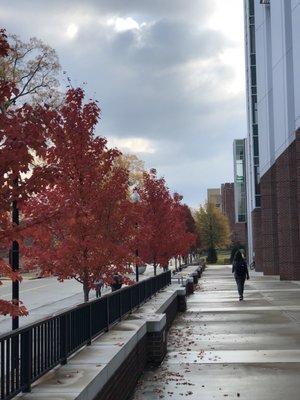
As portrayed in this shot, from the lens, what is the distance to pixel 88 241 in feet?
35.2

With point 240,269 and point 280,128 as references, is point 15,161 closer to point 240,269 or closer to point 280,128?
point 240,269

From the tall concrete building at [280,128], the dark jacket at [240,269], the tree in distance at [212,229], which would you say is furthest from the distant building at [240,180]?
the dark jacket at [240,269]

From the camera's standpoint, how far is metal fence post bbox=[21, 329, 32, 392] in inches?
217

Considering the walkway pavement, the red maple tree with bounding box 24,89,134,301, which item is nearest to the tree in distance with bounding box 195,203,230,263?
the walkway pavement

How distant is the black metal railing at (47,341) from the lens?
5250 mm

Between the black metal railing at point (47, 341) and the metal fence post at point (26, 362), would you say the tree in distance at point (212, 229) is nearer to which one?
the black metal railing at point (47, 341)

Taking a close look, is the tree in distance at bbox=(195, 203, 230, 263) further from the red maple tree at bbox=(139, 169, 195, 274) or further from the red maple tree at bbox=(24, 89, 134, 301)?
the red maple tree at bbox=(24, 89, 134, 301)

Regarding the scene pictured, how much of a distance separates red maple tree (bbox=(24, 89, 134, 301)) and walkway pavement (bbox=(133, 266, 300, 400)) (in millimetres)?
2163

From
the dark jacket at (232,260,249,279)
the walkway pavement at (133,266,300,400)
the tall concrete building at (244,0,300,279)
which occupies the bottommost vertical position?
the walkway pavement at (133,266,300,400)

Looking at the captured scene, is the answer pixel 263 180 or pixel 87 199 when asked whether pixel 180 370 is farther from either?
pixel 263 180

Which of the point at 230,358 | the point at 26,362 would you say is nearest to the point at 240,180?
the point at 230,358

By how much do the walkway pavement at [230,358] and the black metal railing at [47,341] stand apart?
1.10 meters

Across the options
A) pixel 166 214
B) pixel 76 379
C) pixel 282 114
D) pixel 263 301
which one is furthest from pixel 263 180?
pixel 76 379

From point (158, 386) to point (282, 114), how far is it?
91.7 ft
